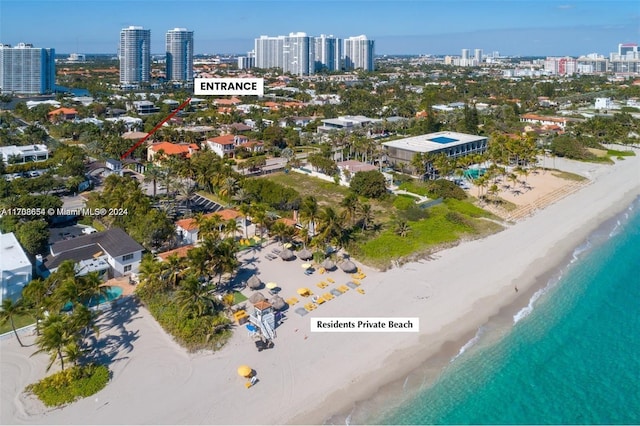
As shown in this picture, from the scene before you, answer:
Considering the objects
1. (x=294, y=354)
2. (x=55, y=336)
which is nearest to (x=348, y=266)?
(x=294, y=354)

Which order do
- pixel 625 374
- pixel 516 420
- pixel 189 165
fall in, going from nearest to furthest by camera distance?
pixel 516 420, pixel 625 374, pixel 189 165

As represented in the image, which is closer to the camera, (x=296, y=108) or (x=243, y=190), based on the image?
(x=243, y=190)

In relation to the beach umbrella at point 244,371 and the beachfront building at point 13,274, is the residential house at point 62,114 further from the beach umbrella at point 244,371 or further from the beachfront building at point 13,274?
the beach umbrella at point 244,371

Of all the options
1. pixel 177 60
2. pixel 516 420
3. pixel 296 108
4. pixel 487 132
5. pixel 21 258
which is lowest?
pixel 516 420

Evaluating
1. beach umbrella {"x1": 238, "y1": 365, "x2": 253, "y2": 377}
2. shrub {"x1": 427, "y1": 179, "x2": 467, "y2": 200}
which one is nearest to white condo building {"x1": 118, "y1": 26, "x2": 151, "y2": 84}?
shrub {"x1": 427, "y1": 179, "x2": 467, "y2": 200}

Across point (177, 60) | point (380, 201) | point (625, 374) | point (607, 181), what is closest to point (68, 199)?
point (380, 201)

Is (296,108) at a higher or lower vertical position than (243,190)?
higher

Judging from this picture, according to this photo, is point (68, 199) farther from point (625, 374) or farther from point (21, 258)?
point (625, 374)
